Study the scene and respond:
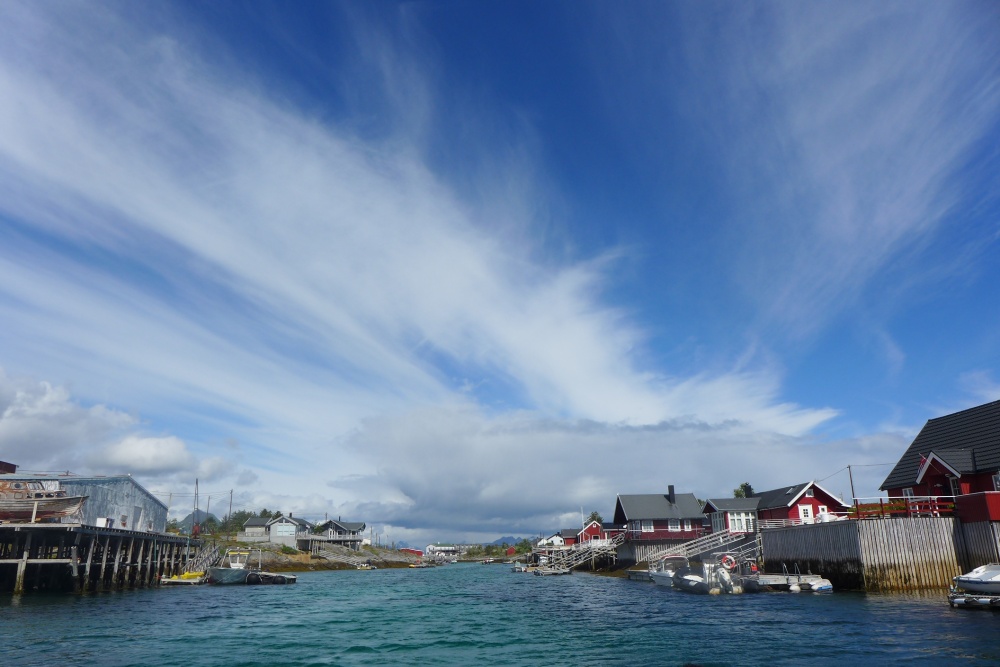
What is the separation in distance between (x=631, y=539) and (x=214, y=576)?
50.6 m

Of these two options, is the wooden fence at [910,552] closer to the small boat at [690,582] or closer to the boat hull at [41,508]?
the small boat at [690,582]

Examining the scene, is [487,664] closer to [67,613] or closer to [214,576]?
[67,613]

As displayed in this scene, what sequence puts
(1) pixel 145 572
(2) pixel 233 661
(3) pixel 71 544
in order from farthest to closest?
1. (1) pixel 145 572
2. (3) pixel 71 544
3. (2) pixel 233 661

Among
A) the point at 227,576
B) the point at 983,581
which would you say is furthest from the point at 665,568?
the point at 227,576

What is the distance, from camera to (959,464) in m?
41.1

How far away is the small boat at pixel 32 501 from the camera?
2015 inches

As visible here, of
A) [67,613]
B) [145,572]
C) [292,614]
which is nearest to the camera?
[67,613]

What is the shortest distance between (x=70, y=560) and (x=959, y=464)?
6623 cm

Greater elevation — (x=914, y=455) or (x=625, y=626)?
(x=914, y=455)

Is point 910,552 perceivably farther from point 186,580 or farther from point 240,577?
point 186,580

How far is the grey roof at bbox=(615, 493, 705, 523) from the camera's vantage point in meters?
81.6

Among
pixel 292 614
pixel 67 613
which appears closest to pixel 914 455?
pixel 292 614

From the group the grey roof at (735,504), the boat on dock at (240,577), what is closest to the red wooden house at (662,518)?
the grey roof at (735,504)

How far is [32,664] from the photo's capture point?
22.6m
